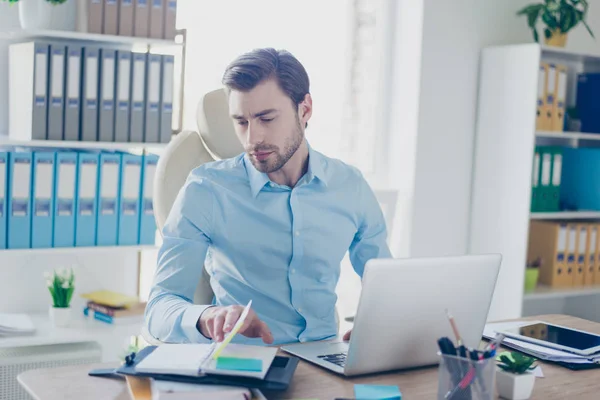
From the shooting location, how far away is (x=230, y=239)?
1.89m

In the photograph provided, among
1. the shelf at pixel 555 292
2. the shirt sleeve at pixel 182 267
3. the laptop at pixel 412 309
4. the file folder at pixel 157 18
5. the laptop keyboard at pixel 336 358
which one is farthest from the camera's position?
the shelf at pixel 555 292

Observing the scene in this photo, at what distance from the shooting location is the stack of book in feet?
9.57

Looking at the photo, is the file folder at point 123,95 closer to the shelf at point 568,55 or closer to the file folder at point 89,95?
the file folder at point 89,95

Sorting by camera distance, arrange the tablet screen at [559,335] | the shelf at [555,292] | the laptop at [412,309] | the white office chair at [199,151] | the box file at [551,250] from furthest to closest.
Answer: the box file at [551,250] → the shelf at [555,292] → the white office chair at [199,151] → the tablet screen at [559,335] → the laptop at [412,309]

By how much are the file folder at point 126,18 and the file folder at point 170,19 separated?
0.13m

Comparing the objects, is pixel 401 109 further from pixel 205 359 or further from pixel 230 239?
pixel 205 359

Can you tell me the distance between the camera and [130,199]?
2.95 m

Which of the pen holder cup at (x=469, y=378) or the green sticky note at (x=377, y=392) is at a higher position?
the pen holder cup at (x=469, y=378)

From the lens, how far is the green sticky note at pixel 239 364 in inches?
50.2

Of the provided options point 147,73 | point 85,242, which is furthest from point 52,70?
Answer: point 85,242

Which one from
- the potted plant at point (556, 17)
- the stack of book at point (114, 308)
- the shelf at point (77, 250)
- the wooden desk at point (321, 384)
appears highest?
the potted plant at point (556, 17)

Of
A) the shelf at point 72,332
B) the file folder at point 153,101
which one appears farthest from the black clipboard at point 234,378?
the file folder at point 153,101

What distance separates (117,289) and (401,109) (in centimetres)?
154

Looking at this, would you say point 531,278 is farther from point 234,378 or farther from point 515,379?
point 234,378
